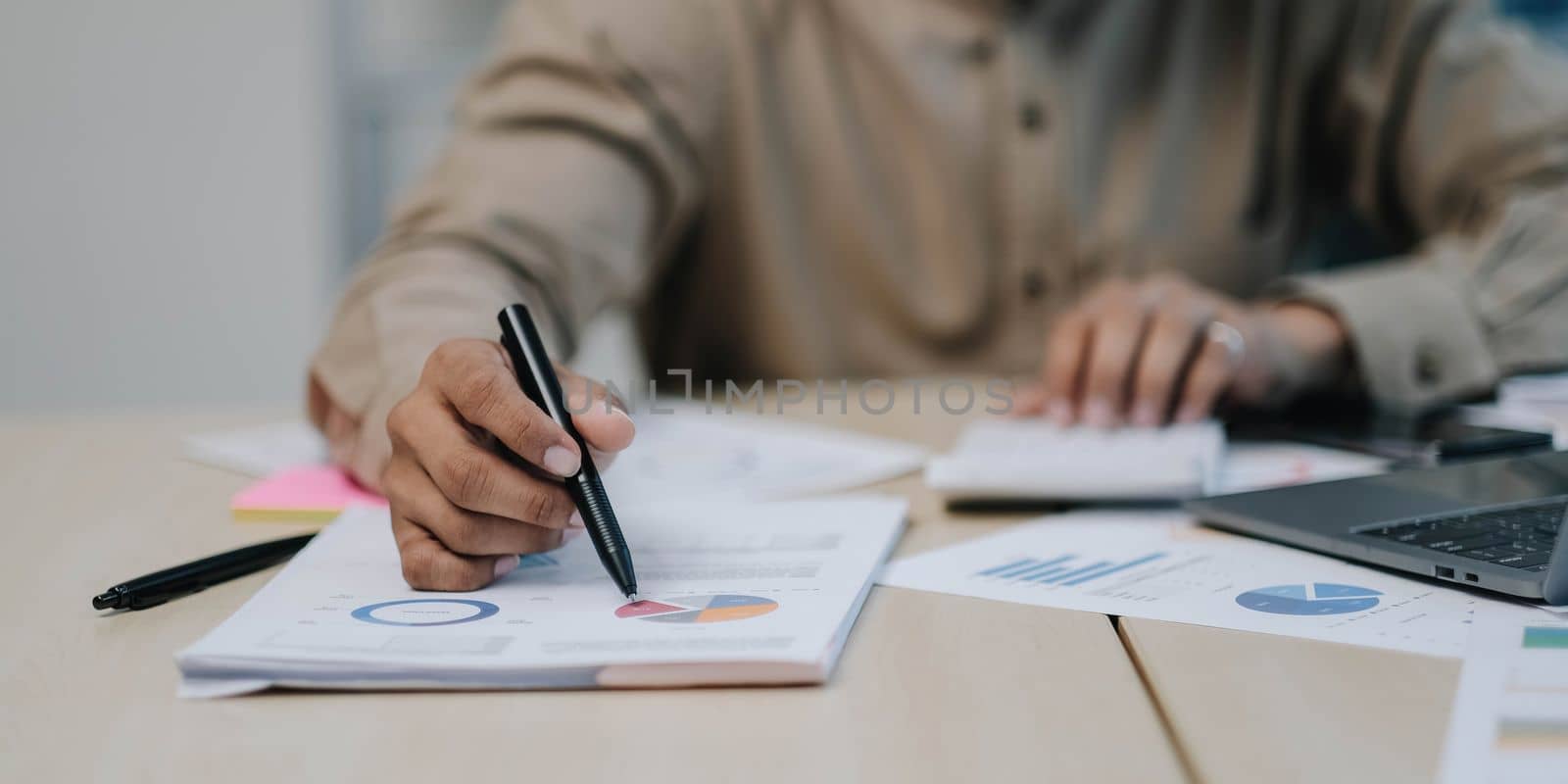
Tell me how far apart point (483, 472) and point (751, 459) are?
277 millimetres

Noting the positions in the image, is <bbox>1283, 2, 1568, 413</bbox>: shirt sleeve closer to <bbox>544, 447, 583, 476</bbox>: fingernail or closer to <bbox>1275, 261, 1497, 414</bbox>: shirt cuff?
<bbox>1275, 261, 1497, 414</bbox>: shirt cuff

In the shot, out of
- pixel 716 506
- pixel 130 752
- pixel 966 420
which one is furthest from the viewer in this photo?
pixel 966 420

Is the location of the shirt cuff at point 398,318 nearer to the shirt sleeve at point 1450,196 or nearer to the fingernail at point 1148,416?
the fingernail at point 1148,416

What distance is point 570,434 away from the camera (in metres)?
0.45

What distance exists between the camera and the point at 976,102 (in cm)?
111

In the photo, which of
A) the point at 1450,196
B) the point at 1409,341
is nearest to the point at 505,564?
the point at 1409,341

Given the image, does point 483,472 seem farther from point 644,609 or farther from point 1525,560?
point 1525,560

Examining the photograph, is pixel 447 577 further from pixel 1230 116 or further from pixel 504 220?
pixel 1230 116

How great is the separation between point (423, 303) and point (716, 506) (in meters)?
0.23

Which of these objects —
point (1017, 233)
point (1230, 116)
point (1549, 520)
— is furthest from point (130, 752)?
point (1230, 116)

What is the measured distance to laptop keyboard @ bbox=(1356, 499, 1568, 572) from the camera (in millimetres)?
442

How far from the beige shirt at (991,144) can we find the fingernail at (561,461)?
1.84 ft

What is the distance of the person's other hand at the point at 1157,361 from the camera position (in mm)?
744

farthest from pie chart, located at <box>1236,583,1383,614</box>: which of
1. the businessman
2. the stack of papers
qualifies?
the businessman
